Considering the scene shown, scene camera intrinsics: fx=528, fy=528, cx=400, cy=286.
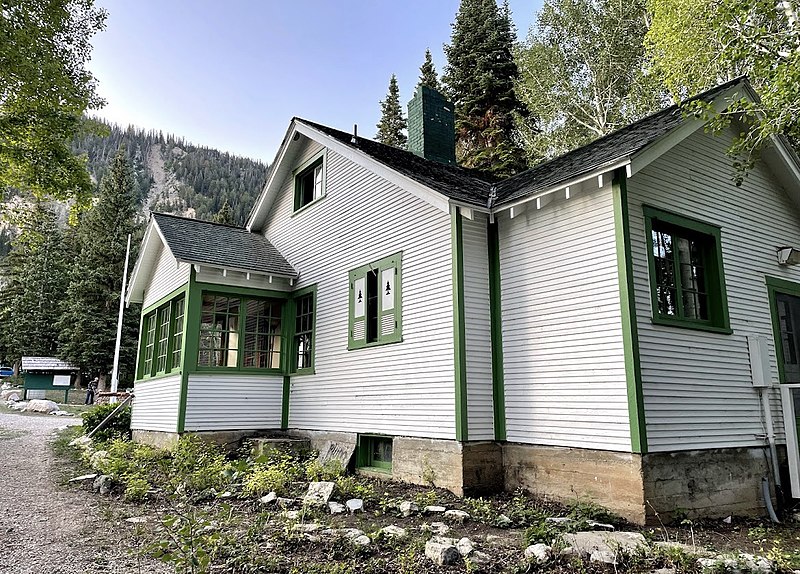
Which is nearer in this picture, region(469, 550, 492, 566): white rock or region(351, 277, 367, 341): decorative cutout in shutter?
region(469, 550, 492, 566): white rock

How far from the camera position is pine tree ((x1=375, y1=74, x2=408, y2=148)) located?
30.7m

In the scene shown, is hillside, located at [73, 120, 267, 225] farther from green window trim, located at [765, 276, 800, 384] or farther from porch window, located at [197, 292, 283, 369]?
green window trim, located at [765, 276, 800, 384]

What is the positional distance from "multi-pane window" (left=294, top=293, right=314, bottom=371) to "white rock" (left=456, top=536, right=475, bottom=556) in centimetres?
621

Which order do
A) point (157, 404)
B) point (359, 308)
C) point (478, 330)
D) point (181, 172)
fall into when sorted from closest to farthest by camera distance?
point (478, 330) → point (359, 308) → point (157, 404) → point (181, 172)

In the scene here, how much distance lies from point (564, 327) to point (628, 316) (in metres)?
0.90

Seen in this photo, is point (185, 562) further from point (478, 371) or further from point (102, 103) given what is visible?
point (102, 103)

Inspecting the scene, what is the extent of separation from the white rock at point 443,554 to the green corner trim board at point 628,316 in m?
2.44

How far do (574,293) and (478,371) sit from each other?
166 cm

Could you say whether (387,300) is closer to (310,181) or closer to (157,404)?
(310,181)

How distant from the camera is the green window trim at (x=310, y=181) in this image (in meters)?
11.2

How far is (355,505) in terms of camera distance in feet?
20.5

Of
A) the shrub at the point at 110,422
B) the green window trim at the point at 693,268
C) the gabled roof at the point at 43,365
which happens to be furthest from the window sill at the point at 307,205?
the gabled roof at the point at 43,365

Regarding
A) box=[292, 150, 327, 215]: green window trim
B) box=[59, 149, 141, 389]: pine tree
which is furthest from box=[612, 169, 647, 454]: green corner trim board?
box=[59, 149, 141, 389]: pine tree

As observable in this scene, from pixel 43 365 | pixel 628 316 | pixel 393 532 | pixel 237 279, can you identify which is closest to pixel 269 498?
pixel 393 532
